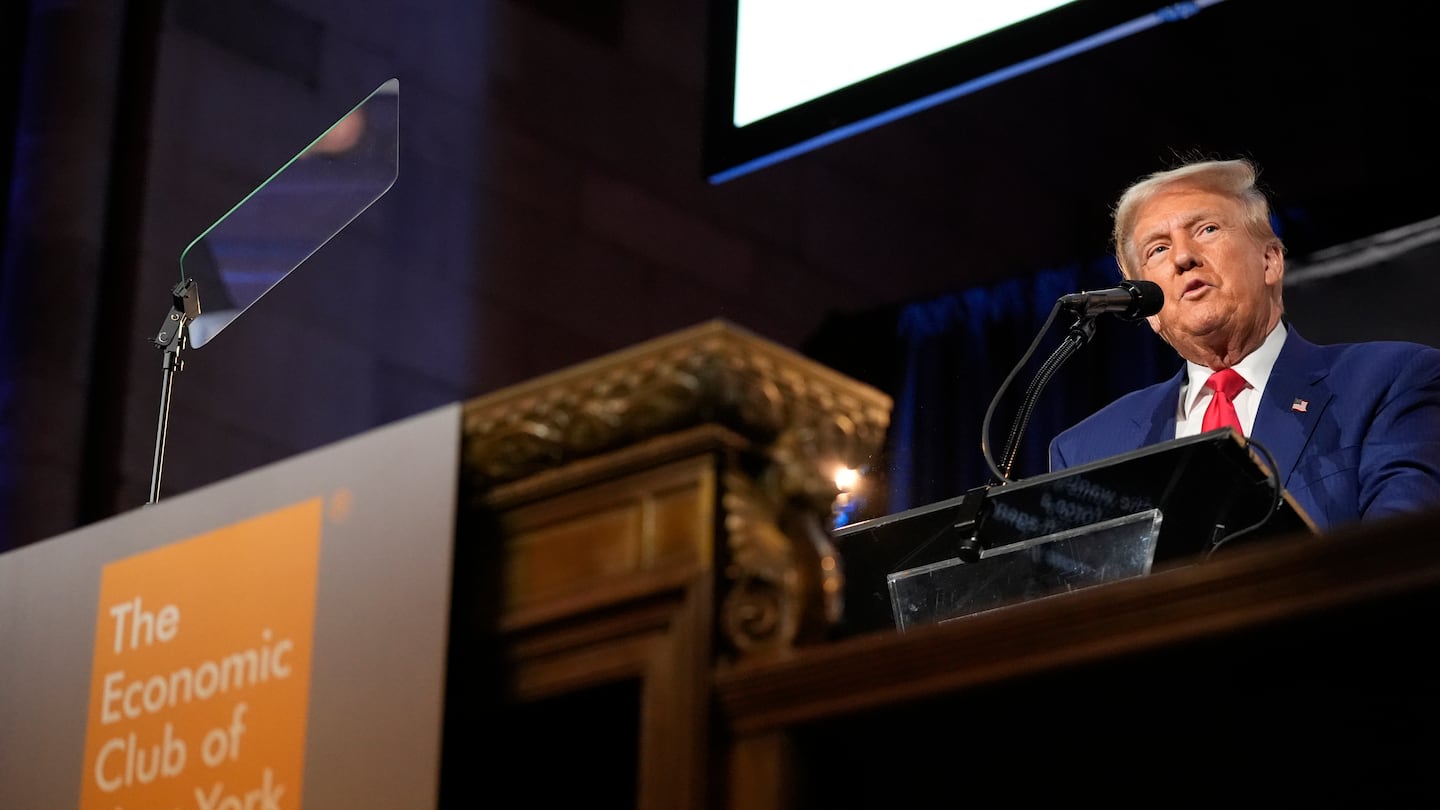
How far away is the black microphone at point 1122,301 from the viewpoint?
2.18 meters

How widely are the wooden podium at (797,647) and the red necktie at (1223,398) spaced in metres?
1.90

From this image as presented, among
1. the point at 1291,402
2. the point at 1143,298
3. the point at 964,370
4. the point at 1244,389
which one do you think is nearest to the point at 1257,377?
the point at 1244,389

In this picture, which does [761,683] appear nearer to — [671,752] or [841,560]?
[671,752]

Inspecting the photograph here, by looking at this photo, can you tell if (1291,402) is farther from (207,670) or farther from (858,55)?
(207,670)

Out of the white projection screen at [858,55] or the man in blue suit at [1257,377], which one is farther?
the white projection screen at [858,55]

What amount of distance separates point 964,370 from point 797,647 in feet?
14.8

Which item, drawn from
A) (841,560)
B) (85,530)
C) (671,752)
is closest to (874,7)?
(841,560)

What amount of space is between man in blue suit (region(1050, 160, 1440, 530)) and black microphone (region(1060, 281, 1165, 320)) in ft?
1.68

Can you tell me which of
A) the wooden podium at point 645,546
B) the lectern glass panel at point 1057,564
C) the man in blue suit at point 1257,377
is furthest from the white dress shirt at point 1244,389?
the wooden podium at point 645,546

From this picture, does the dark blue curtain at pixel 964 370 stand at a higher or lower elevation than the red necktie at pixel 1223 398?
higher

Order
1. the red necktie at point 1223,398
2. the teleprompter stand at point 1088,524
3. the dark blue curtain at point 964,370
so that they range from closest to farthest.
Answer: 1. the teleprompter stand at point 1088,524
2. the red necktie at point 1223,398
3. the dark blue curtain at point 964,370

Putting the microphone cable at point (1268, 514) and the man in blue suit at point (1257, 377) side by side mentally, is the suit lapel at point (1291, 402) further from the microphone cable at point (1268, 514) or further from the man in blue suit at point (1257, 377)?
the microphone cable at point (1268, 514)

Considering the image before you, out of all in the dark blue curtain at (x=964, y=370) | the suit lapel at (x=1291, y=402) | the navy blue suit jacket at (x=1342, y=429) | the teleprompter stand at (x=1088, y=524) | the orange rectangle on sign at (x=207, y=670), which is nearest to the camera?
the orange rectangle on sign at (x=207, y=670)

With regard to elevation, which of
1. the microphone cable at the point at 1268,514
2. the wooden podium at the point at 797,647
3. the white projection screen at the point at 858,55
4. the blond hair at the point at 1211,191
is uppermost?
the white projection screen at the point at 858,55
